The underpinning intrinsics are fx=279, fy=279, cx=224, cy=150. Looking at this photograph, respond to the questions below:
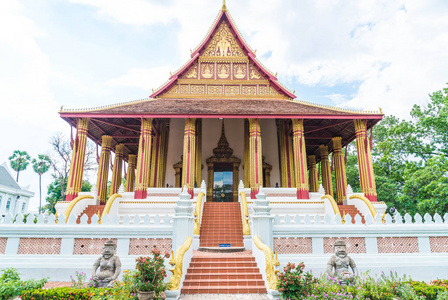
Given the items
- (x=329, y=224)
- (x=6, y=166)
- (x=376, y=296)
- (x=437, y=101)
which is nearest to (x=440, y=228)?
(x=329, y=224)

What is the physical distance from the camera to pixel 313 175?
19.7m

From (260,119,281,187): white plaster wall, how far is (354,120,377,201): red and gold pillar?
504cm

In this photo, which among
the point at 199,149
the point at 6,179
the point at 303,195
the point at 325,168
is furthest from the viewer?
the point at 6,179

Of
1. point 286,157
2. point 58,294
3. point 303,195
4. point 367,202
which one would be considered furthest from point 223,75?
point 58,294

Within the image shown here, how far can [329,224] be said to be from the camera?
6.57 metres

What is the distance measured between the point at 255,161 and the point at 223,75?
5.89 meters

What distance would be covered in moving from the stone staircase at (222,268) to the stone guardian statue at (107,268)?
4.55 feet

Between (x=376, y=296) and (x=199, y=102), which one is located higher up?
(x=199, y=102)

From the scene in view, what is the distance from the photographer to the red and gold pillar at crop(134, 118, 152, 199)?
12.6 metres

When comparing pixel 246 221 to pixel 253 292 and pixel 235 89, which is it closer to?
pixel 253 292

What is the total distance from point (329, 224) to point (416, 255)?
84.9 inches

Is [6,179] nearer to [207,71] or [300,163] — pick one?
[207,71]

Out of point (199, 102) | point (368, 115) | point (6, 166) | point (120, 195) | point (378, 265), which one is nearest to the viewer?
point (378, 265)

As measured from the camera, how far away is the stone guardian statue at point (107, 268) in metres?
4.98
